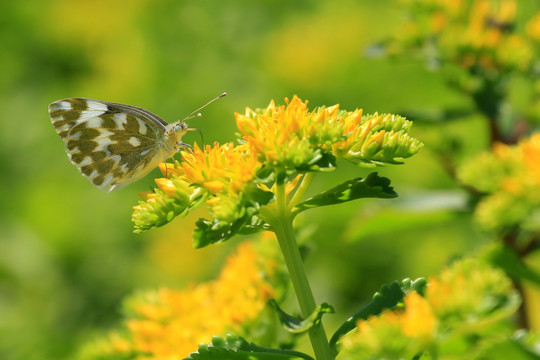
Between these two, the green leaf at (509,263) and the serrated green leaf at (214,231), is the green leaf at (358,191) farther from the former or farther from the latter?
the green leaf at (509,263)

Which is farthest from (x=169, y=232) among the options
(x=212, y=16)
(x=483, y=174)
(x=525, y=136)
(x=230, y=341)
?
(x=230, y=341)

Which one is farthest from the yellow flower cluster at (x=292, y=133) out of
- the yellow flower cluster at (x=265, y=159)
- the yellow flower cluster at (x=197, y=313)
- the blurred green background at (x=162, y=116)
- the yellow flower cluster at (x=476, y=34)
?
the blurred green background at (x=162, y=116)

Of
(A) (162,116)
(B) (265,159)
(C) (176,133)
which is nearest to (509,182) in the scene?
(B) (265,159)

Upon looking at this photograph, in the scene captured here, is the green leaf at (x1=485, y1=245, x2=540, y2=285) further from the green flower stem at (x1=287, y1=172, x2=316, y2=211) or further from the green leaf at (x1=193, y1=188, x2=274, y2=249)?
the green leaf at (x1=193, y1=188, x2=274, y2=249)

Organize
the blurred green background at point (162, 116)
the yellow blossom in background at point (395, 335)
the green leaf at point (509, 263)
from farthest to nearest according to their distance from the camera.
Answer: the blurred green background at point (162, 116) → the green leaf at point (509, 263) → the yellow blossom in background at point (395, 335)

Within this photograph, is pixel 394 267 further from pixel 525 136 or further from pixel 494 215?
pixel 494 215

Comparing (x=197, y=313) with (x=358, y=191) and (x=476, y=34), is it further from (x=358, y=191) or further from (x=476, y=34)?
(x=476, y=34)

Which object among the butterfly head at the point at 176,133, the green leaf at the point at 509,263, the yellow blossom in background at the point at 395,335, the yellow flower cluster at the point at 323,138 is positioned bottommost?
the yellow blossom in background at the point at 395,335
